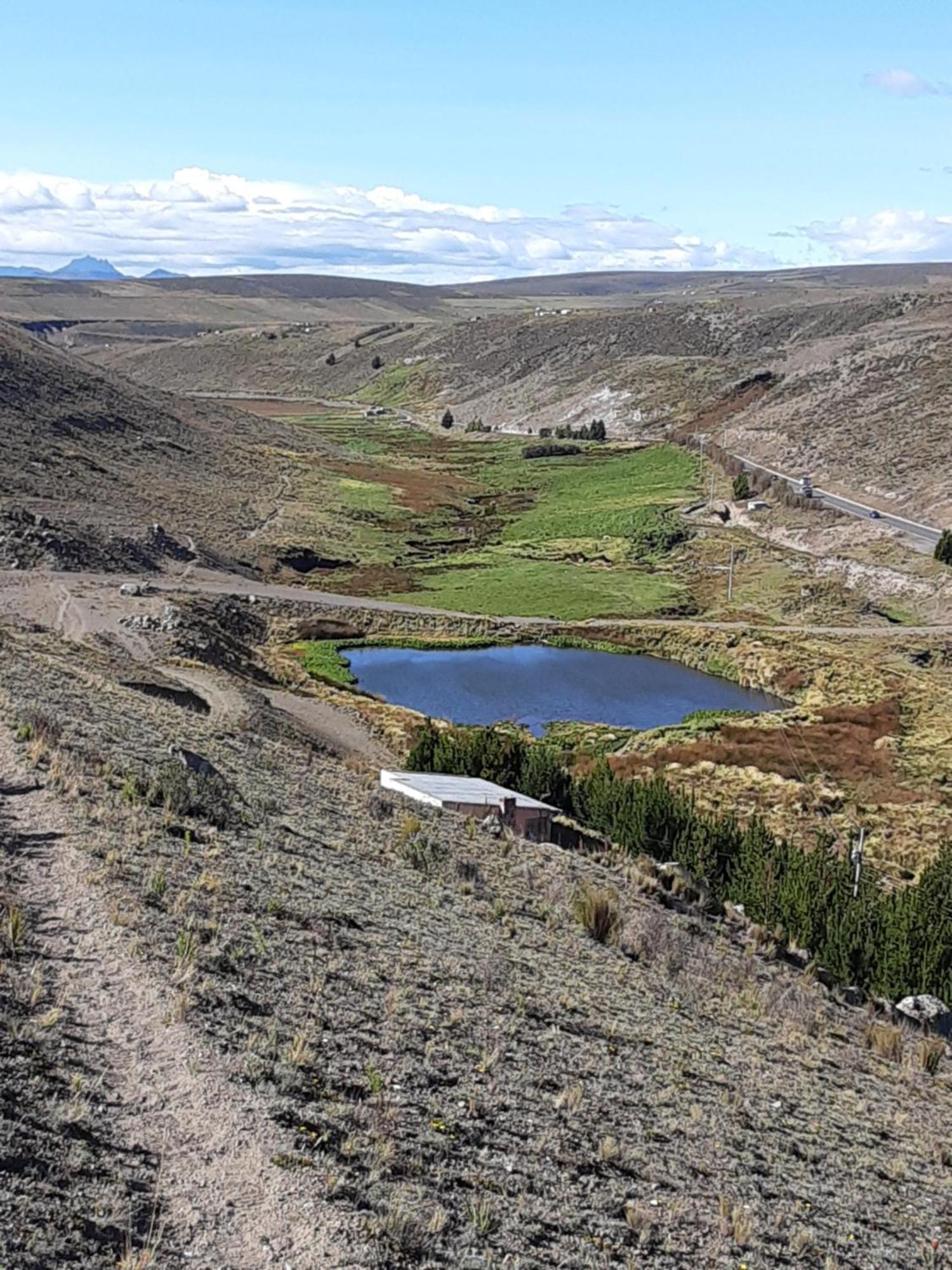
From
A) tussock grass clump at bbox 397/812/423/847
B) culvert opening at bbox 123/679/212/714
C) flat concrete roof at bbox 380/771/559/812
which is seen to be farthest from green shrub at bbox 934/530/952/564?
tussock grass clump at bbox 397/812/423/847

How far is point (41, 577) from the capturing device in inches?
2163

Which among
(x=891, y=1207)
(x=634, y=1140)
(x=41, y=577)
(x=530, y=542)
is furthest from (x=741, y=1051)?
(x=530, y=542)

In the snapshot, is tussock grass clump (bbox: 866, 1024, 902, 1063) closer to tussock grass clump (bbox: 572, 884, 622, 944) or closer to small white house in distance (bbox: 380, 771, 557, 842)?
tussock grass clump (bbox: 572, 884, 622, 944)

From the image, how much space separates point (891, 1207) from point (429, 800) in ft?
49.1

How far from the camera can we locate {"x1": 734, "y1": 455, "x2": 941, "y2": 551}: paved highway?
6975 cm

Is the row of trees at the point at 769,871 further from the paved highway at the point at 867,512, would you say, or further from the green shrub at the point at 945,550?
the paved highway at the point at 867,512

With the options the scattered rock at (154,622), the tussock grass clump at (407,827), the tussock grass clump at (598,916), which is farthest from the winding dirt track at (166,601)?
the tussock grass clump at (598,916)

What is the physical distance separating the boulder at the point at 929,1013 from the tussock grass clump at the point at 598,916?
17.4 ft

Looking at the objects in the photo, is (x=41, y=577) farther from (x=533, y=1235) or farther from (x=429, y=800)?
(x=533, y=1235)

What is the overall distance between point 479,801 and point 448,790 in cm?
114

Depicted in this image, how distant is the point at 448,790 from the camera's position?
92.5 feet

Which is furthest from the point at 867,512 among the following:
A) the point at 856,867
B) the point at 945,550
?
→ the point at 856,867

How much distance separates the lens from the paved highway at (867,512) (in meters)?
69.8

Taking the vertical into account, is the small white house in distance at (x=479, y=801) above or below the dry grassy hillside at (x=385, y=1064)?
below
